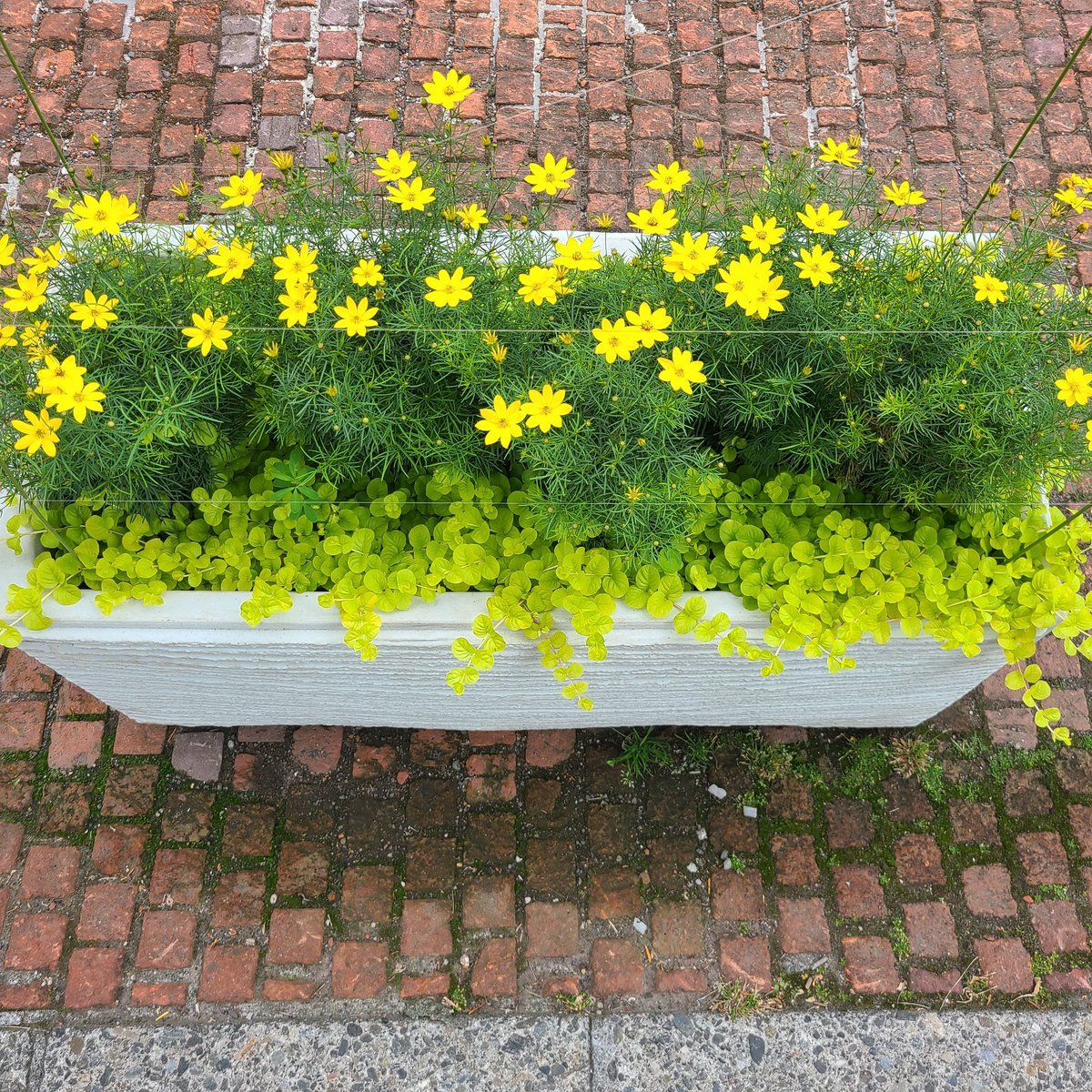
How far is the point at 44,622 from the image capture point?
213 centimetres

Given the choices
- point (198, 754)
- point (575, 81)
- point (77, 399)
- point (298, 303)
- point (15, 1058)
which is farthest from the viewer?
point (575, 81)

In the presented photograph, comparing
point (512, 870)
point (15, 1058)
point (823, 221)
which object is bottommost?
point (15, 1058)

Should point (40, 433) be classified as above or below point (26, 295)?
below

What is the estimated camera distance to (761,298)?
1965 millimetres

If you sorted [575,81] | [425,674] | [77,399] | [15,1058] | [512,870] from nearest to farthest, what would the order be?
[77,399], [425,674], [15,1058], [512,870], [575,81]

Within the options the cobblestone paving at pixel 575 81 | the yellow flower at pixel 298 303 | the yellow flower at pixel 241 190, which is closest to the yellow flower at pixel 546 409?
the yellow flower at pixel 298 303

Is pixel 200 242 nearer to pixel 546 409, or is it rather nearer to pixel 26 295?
pixel 26 295

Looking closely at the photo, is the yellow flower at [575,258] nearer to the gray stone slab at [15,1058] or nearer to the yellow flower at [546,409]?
the yellow flower at [546,409]

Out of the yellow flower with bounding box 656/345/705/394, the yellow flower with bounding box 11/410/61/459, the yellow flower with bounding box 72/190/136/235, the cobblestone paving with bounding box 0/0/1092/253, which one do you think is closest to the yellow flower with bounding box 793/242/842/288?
the yellow flower with bounding box 656/345/705/394

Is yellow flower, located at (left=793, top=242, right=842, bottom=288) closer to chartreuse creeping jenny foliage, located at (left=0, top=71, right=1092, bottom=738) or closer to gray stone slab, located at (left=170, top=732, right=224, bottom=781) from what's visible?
chartreuse creeping jenny foliage, located at (left=0, top=71, right=1092, bottom=738)

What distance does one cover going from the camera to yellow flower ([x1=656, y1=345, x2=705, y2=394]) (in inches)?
76.2

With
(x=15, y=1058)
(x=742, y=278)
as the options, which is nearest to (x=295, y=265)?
(x=742, y=278)

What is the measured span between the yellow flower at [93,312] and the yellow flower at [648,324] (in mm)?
1073

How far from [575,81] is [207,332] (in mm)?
2790
